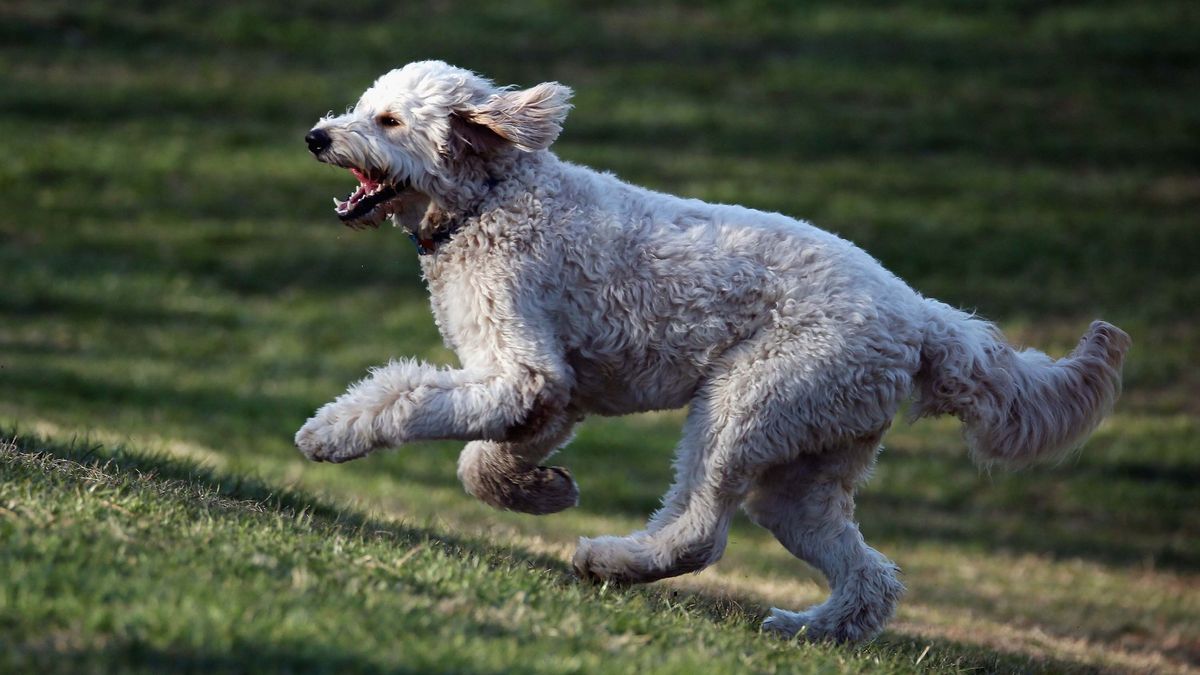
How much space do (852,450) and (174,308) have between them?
11268mm

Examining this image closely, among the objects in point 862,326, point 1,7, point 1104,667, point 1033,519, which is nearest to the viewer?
point 862,326

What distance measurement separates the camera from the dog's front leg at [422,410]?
5.79 metres

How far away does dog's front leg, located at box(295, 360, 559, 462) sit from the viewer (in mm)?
5793

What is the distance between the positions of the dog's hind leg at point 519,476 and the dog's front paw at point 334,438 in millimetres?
815

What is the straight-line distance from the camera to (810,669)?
5.06 meters

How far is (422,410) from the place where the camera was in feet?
19.0

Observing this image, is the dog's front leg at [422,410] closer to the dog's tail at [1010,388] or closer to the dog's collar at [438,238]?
the dog's collar at [438,238]

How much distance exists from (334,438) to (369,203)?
114 centimetres

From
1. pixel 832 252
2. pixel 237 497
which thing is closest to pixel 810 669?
pixel 832 252

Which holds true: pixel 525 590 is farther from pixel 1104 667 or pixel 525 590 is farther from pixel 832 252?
pixel 1104 667

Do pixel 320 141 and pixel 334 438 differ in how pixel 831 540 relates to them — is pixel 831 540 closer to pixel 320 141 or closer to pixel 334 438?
pixel 334 438

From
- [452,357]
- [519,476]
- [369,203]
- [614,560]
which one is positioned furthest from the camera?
[452,357]

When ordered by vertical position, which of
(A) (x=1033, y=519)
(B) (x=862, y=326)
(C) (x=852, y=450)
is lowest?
(A) (x=1033, y=519)

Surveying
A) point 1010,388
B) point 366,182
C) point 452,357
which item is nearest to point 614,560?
point 1010,388
